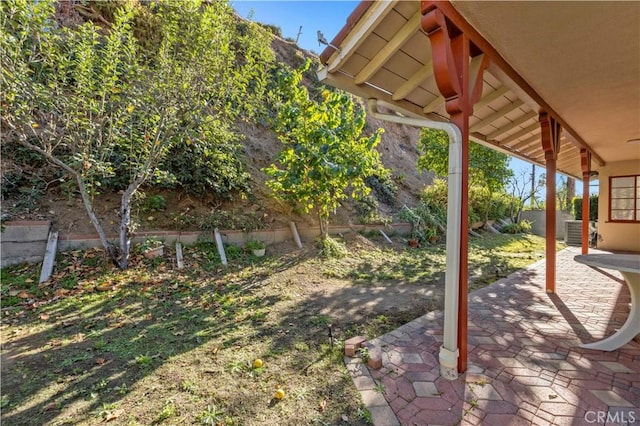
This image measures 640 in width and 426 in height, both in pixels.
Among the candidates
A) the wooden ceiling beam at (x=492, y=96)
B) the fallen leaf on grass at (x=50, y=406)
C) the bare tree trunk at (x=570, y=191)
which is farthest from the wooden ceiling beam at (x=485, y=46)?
the bare tree trunk at (x=570, y=191)

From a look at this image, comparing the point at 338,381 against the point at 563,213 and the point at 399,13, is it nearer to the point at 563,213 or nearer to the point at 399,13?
the point at 399,13

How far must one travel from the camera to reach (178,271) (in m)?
4.21

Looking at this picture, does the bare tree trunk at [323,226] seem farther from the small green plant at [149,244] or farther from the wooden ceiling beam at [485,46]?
the wooden ceiling beam at [485,46]

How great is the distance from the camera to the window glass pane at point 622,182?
7.39m

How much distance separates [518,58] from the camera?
256cm

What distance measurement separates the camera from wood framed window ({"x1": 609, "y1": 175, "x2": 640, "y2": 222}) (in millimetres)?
7328

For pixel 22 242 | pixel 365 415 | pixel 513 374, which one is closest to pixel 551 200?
pixel 513 374

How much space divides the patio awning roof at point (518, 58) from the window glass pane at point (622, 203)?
491cm

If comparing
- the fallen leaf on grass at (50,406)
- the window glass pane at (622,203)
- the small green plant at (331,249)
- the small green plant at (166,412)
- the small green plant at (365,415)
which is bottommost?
the small green plant at (365,415)

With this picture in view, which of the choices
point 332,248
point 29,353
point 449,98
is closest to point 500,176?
point 332,248

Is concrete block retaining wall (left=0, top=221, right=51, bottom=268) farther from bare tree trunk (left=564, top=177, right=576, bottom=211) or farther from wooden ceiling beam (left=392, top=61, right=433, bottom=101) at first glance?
bare tree trunk (left=564, top=177, right=576, bottom=211)

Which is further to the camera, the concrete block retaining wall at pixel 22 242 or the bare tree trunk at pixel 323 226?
the bare tree trunk at pixel 323 226

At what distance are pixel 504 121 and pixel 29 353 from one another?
661 cm

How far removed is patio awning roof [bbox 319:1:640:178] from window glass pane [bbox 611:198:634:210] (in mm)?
4908
